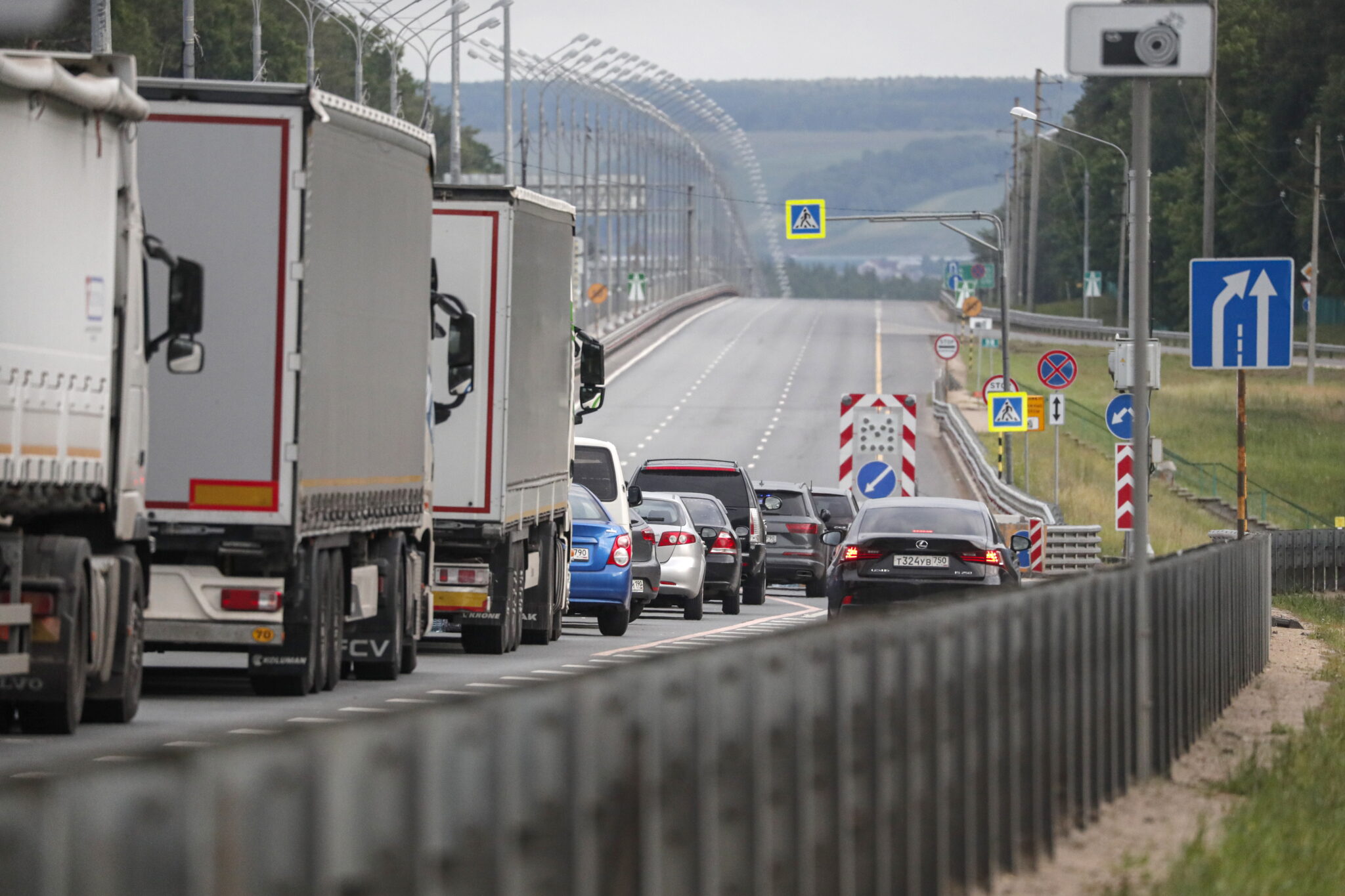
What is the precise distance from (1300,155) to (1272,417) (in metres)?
29.7

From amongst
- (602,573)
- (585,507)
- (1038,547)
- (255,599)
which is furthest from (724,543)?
(255,599)

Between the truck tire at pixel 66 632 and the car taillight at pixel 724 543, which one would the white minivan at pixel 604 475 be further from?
the truck tire at pixel 66 632

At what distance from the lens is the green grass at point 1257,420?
71.1 m

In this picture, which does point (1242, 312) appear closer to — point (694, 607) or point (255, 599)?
point (255, 599)

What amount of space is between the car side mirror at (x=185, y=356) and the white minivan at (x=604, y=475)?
13056mm

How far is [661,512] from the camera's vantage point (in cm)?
3023

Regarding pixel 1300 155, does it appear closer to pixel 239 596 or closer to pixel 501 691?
pixel 239 596

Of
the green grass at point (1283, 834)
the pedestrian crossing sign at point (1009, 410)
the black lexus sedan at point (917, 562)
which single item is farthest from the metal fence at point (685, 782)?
the pedestrian crossing sign at point (1009, 410)

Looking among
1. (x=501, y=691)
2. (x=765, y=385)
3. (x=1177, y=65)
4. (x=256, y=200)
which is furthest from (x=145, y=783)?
(x=765, y=385)

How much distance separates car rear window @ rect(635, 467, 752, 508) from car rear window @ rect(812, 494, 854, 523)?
19.7ft

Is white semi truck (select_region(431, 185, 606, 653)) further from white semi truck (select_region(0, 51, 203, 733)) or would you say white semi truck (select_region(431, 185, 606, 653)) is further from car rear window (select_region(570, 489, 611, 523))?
white semi truck (select_region(0, 51, 203, 733))

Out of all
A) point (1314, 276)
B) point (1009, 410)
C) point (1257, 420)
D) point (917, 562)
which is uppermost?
point (1314, 276)

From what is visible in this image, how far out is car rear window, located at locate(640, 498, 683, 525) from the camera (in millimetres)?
30062

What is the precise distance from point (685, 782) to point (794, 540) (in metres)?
33.6
